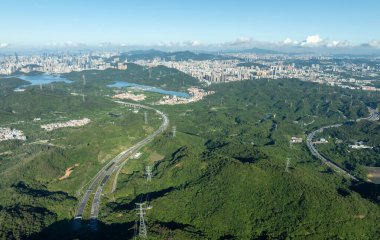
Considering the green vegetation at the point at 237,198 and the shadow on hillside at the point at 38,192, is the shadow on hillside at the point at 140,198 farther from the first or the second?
the shadow on hillside at the point at 38,192

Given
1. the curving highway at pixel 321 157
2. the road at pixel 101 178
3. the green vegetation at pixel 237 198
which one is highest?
the green vegetation at pixel 237 198

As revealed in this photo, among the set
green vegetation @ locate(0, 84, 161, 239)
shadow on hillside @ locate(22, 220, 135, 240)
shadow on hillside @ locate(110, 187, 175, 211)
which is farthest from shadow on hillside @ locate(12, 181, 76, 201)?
shadow on hillside @ locate(110, 187, 175, 211)

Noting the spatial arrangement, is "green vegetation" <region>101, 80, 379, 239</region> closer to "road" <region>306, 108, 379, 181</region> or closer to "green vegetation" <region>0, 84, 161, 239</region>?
"road" <region>306, 108, 379, 181</region>

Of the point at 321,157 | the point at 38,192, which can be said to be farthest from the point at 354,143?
the point at 38,192

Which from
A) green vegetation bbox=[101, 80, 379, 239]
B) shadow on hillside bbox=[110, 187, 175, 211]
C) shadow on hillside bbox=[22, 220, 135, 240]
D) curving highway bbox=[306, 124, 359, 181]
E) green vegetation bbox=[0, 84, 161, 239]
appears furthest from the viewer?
curving highway bbox=[306, 124, 359, 181]

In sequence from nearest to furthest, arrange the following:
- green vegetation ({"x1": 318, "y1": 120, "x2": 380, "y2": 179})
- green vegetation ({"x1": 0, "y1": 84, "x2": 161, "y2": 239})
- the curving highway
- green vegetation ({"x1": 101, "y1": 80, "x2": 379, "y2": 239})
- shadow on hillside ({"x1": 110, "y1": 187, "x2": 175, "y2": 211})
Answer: green vegetation ({"x1": 101, "y1": 80, "x2": 379, "y2": 239}) < green vegetation ({"x1": 0, "y1": 84, "x2": 161, "y2": 239}) < shadow on hillside ({"x1": 110, "y1": 187, "x2": 175, "y2": 211}) < the curving highway < green vegetation ({"x1": 318, "y1": 120, "x2": 380, "y2": 179})

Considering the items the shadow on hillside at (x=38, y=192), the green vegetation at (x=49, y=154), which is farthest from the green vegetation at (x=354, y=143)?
the shadow on hillside at (x=38, y=192)

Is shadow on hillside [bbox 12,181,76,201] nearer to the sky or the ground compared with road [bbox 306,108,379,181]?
nearer to the sky

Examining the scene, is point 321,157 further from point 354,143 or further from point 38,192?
point 38,192

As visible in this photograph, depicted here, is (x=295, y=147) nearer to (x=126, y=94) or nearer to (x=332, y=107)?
(x=332, y=107)

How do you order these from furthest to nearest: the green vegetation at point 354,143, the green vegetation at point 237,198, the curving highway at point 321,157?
1. the green vegetation at point 354,143
2. the curving highway at point 321,157
3. the green vegetation at point 237,198
